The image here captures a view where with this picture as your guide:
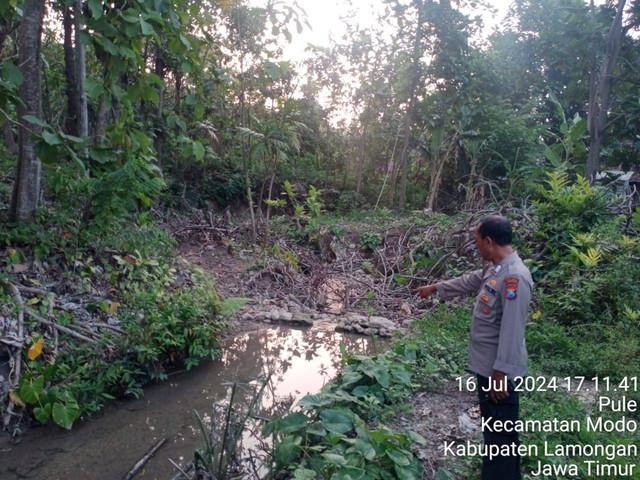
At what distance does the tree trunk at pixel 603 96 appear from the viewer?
10.7m

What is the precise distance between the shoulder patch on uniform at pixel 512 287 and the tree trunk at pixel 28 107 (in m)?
3.68

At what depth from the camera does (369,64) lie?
15836 millimetres

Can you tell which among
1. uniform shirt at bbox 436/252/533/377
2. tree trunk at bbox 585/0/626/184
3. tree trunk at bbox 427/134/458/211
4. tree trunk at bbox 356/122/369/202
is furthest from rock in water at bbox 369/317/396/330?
tree trunk at bbox 356/122/369/202

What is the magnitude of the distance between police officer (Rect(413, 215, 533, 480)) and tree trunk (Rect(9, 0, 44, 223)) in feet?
11.7

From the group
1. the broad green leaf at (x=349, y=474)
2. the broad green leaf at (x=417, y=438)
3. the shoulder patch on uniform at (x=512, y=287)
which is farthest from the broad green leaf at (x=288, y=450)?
the shoulder patch on uniform at (x=512, y=287)

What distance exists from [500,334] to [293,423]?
1450 mm

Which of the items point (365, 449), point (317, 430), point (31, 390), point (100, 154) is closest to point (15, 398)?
point (31, 390)

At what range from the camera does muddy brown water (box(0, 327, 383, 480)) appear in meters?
3.63

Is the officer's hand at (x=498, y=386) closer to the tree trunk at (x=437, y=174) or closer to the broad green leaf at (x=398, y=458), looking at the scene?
the broad green leaf at (x=398, y=458)

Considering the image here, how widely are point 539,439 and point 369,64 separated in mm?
14543

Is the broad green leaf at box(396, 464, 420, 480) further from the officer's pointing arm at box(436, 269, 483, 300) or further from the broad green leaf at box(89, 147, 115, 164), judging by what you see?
the broad green leaf at box(89, 147, 115, 164)

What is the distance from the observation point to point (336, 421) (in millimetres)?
3100

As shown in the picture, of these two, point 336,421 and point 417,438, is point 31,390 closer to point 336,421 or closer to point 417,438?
point 336,421

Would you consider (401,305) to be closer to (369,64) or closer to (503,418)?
(503,418)
